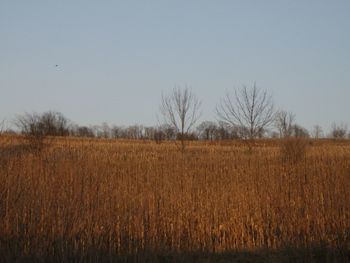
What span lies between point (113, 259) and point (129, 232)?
62 centimetres

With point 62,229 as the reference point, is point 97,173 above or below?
above

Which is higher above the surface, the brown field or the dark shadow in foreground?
the brown field

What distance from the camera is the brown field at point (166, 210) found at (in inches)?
254

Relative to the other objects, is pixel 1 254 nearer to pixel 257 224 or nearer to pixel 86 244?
pixel 86 244

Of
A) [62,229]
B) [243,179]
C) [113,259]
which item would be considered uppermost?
[243,179]

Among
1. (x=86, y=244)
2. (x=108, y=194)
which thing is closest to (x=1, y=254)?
(x=86, y=244)

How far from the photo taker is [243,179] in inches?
326

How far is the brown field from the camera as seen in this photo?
6445 mm

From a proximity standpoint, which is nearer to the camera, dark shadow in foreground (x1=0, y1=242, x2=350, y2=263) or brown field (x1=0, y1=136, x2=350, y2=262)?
dark shadow in foreground (x1=0, y1=242, x2=350, y2=263)

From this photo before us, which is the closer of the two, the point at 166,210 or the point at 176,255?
the point at 176,255

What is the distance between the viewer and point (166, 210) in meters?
7.41

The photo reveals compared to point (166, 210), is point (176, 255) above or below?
below

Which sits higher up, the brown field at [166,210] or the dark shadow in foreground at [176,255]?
the brown field at [166,210]

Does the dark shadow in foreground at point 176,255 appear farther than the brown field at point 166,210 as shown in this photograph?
No
